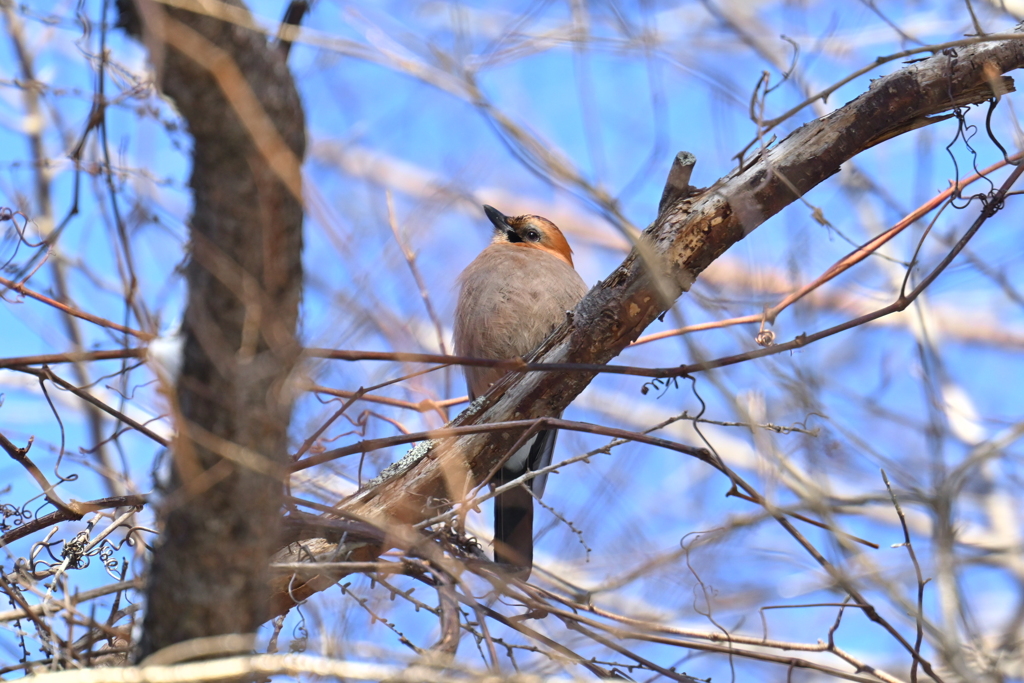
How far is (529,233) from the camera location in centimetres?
556

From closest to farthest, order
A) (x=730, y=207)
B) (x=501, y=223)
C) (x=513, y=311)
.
Answer: (x=730, y=207) < (x=513, y=311) < (x=501, y=223)

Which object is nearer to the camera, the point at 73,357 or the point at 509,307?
the point at 73,357

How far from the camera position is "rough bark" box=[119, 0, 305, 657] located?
1665 millimetres

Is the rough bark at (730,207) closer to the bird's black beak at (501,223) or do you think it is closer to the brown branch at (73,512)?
the brown branch at (73,512)

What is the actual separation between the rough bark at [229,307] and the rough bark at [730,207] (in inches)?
40.7

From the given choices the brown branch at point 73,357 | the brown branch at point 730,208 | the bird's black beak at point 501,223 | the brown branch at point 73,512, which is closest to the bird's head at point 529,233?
the bird's black beak at point 501,223

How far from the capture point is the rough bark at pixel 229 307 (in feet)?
5.46

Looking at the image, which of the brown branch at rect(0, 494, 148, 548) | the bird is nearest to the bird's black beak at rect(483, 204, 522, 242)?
the bird

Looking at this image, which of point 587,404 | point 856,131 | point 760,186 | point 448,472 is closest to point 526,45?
point 760,186

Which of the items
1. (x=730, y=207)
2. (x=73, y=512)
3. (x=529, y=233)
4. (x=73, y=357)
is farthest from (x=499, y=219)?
(x=73, y=357)

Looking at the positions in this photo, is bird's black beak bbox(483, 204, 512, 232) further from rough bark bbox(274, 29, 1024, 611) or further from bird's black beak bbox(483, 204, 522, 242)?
rough bark bbox(274, 29, 1024, 611)

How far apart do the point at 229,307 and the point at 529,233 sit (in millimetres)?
3949

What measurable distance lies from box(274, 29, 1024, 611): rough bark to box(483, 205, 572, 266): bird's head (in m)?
2.46

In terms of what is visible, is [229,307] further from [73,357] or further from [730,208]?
[730,208]
